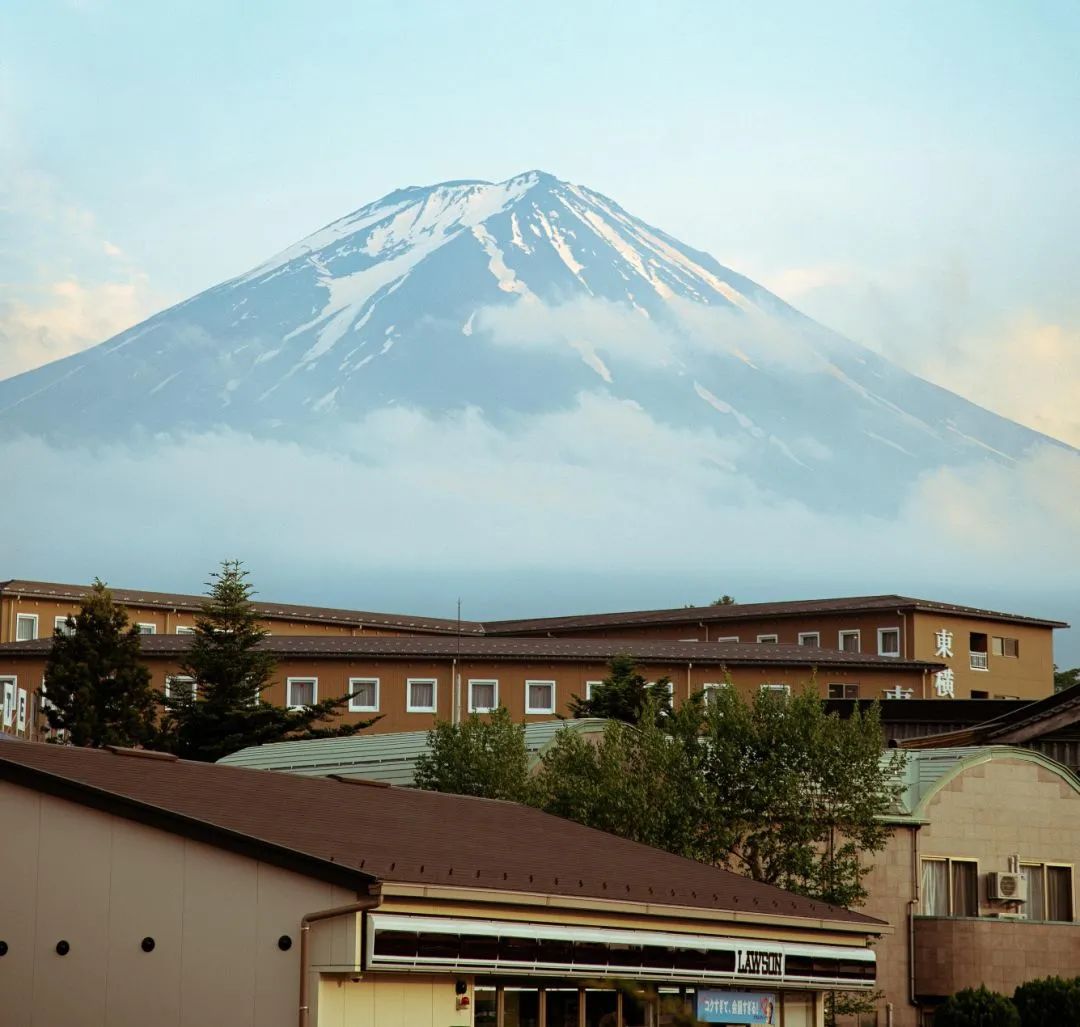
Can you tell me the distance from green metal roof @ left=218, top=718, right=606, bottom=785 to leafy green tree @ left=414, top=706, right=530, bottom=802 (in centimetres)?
154

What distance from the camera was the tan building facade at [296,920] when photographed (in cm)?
1956

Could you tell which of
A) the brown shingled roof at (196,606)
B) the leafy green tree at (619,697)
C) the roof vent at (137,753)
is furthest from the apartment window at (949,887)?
the brown shingled roof at (196,606)

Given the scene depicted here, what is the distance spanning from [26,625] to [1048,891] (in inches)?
2564

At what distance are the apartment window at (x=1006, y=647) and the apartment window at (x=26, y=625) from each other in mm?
50012

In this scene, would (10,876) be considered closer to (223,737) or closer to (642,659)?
(223,737)

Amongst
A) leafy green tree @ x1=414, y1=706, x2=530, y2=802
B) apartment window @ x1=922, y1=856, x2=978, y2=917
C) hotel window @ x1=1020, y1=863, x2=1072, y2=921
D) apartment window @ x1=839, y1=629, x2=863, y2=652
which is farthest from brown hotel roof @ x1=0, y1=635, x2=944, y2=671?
apartment window @ x1=922, y1=856, x2=978, y2=917

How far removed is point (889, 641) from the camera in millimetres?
98438

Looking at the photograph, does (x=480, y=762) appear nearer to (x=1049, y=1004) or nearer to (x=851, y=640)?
(x=1049, y=1004)

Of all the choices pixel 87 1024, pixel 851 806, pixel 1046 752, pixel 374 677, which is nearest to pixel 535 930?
pixel 87 1024

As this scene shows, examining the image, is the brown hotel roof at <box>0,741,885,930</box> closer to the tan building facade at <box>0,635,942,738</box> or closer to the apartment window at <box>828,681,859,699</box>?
the tan building facade at <box>0,635,942,738</box>

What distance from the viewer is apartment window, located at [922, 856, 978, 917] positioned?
122 ft

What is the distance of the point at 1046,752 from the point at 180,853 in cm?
3096

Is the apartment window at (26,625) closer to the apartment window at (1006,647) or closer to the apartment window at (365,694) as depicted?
the apartment window at (365,694)

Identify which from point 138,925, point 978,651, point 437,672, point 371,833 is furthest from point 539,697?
point 138,925
